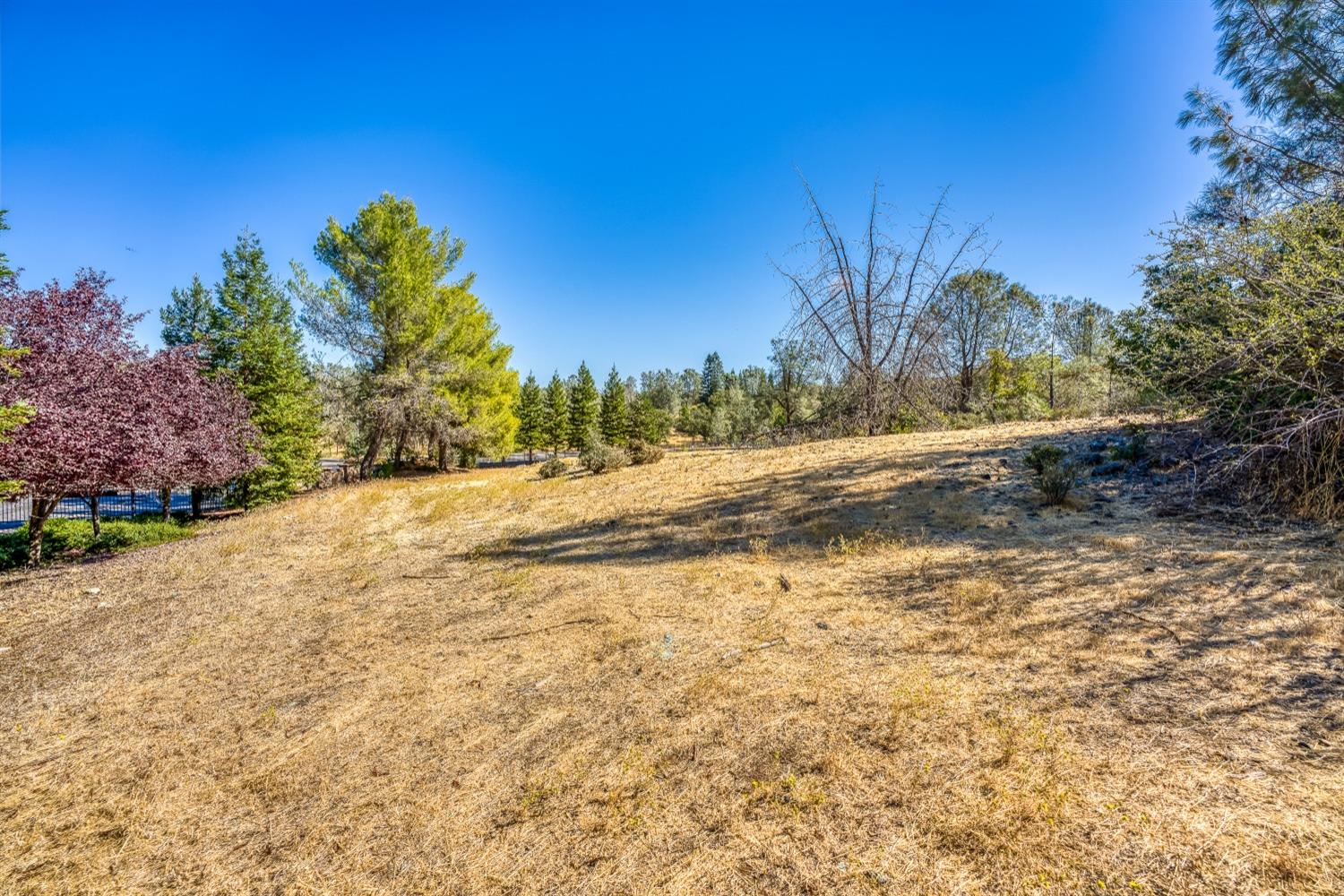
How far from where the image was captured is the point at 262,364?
44.9 feet

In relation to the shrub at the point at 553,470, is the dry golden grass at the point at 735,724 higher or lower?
lower

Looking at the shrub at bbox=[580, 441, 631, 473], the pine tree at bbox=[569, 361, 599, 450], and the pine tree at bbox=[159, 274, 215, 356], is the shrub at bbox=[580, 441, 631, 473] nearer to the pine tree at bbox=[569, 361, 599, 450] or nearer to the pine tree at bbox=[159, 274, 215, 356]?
the pine tree at bbox=[159, 274, 215, 356]

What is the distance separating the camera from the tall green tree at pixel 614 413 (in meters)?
35.7

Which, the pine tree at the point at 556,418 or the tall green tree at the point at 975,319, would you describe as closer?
the tall green tree at the point at 975,319

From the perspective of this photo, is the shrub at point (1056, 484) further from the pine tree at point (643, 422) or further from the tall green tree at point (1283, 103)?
the pine tree at point (643, 422)

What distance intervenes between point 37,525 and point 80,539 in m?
1.59

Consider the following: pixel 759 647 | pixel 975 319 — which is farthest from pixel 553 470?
pixel 975 319

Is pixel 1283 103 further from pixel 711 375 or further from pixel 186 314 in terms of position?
pixel 711 375

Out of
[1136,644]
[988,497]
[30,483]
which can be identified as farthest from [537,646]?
[30,483]

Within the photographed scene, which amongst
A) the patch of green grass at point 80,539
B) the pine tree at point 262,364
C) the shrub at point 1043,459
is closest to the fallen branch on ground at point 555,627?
the shrub at point 1043,459

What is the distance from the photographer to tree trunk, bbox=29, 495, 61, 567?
302 inches

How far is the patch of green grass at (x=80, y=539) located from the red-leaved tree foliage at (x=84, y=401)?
0.36 meters

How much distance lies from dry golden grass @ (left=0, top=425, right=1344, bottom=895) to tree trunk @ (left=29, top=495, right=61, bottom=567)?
3294 millimetres

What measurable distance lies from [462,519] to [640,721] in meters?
7.05
